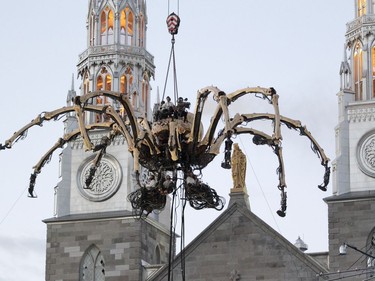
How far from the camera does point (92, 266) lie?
49438mm

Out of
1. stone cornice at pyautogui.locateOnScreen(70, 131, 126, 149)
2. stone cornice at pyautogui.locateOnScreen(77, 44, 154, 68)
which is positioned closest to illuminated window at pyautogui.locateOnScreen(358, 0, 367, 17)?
stone cornice at pyautogui.locateOnScreen(77, 44, 154, 68)

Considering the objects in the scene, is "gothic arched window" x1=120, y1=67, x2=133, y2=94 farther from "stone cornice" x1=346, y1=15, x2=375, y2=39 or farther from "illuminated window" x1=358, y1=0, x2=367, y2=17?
"illuminated window" x1=358, y1=0, x2=367, y2=17

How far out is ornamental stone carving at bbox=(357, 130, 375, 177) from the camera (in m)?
46.5

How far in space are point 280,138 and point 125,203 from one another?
2884 cm

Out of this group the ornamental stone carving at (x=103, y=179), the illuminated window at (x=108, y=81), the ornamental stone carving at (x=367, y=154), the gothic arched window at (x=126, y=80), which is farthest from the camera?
the gothic arched window at (x=126, y=80)

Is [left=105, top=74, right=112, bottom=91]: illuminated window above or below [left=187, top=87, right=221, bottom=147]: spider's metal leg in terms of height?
above

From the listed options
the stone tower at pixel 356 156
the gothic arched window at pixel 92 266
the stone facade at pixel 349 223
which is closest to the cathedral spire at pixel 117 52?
the gothic arched window at pixel 92 266

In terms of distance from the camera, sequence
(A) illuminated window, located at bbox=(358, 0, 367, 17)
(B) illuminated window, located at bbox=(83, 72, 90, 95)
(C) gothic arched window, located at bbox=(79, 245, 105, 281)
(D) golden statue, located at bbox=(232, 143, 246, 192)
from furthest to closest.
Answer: (B) illuminated window, located at bbox=(83, 72, 90, 95) < (C) gothic arched window, located at bbox=(79, 245, 105, 281) < (A) illuminated window, located at bbox=(358, 0, 367, 17) < (D) golden statue, located at bbox=(232, 143, 246, 192)

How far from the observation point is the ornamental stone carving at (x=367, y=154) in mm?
46500

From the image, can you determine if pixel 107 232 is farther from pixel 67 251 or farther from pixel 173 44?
pixel 173 44

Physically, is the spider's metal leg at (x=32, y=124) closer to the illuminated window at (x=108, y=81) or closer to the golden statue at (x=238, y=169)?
the golden statue at (x=238, y=169)

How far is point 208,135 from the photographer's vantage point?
21.2 metres

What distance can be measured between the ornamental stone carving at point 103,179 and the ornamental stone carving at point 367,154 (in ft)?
28.8

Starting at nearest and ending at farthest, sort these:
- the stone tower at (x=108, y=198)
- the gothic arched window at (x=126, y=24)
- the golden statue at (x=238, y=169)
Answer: the golden statue at (x=238, y=169) < the stone tower at (x=108, y=198) < the gothic arched window at (x=126, y=24)
